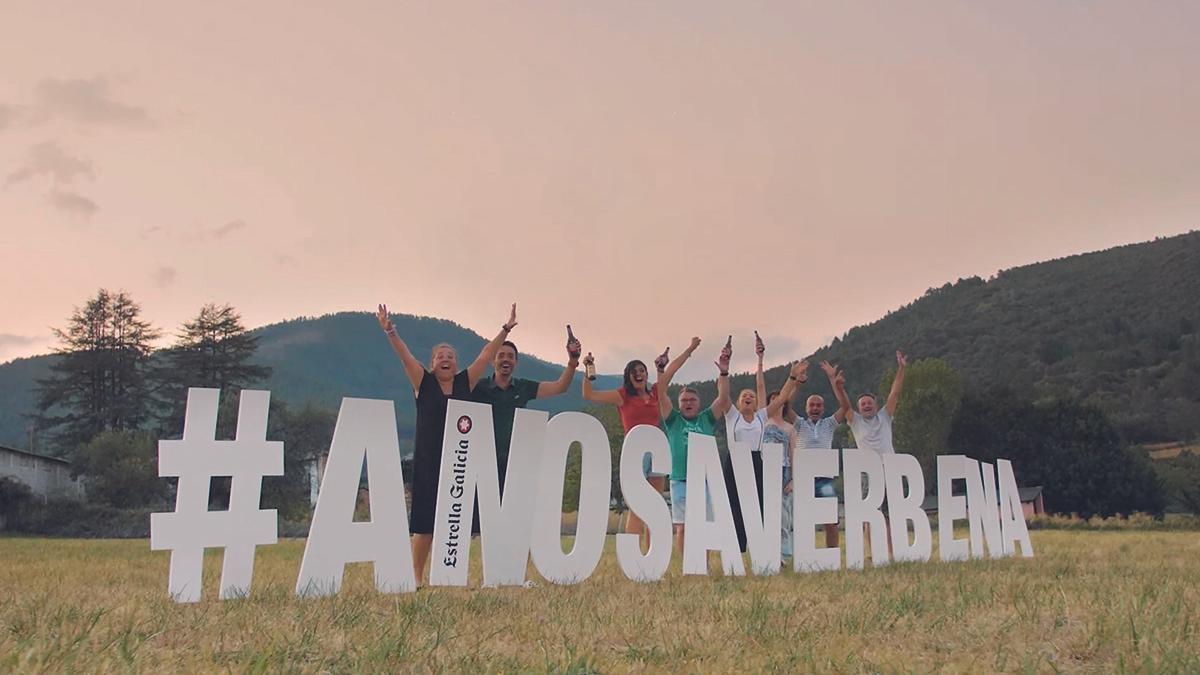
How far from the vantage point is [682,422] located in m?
12.3

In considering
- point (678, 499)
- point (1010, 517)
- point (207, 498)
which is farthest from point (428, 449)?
point (1010, 517)

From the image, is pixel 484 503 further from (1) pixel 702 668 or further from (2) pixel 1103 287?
(2) pixel 1103 287

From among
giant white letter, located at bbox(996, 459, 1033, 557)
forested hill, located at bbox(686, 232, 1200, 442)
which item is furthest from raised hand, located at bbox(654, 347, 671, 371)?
forested hill, located at bbox(686, 232, 1200, 442)

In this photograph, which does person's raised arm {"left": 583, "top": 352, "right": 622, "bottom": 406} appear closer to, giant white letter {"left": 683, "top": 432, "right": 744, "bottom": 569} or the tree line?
giant white letter {"left": 683, "top": 432, "right": 744, "bottom": 569}

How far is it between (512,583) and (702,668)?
4.52m

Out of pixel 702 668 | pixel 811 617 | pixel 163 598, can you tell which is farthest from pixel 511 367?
pixel 702 668

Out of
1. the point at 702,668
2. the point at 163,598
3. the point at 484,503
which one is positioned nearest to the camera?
the point at 702,668

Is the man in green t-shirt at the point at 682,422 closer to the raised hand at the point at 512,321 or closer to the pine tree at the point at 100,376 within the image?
the raised hand at the point at 512,321

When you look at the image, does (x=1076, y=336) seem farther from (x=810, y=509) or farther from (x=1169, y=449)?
(x=810, y=509)

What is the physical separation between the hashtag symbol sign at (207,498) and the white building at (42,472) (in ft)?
178

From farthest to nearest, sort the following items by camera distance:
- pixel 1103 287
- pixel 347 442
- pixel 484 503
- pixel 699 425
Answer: pixel 1103 287
pixel 699 425
pixel 484 503
pixel 347 442

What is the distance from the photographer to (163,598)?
808 centimetres

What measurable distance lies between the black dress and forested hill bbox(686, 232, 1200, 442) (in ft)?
207

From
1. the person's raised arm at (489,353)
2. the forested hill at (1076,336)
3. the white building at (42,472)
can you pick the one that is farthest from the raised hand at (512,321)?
the forested hill at (1076,336)
